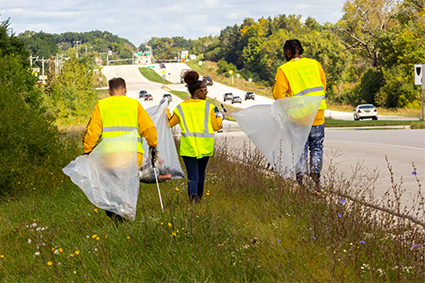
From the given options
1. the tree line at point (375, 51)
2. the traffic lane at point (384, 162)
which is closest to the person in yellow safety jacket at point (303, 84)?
the traffic lane at point (384, 162)

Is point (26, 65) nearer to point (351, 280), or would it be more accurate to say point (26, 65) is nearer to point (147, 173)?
point (147, 173)

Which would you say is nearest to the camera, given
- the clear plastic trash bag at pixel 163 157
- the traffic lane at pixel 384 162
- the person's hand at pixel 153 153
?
the person's hand at pixel 153 153

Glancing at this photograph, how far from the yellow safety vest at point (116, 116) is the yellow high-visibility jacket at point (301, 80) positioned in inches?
80.1

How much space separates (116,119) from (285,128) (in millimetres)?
2219

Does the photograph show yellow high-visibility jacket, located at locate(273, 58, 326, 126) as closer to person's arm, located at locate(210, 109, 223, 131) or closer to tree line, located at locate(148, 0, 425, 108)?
person's arm, located at locate(210, 109, 223, 131)

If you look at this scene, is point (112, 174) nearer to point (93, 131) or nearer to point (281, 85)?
point (93, 131)

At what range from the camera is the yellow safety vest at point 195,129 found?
5.71 metres

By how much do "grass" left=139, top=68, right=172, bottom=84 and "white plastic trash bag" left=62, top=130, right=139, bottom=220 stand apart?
4307 inches

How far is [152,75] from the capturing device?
422 ft

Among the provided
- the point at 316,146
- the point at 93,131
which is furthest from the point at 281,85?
the point at 93,131

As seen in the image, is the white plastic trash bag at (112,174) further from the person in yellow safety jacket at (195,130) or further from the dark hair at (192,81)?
the dark hair at (192,81)

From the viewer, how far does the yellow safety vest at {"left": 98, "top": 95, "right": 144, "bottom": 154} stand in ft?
16.3

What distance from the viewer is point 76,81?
4247 cm

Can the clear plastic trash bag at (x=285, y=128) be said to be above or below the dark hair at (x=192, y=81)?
below
